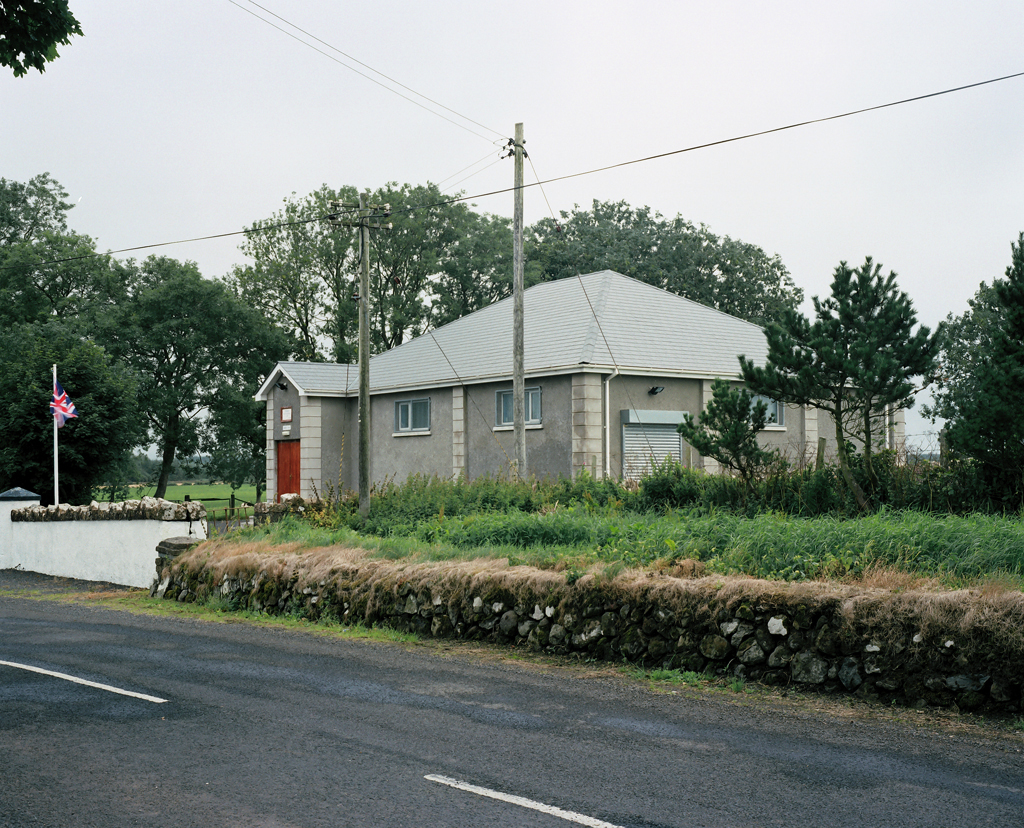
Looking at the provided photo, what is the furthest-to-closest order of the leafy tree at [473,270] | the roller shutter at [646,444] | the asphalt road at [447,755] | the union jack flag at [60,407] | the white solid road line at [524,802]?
1. the leafy tree at [473,270]
2. the roller shutter at [646,444]
3. the union jack flag at [60,407]
4. the asphalt road at [447,755]
5. the white solid road line at [524,802]

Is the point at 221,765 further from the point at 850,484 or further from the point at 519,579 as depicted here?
the point at 850,484

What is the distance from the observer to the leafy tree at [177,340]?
43156 millimetres

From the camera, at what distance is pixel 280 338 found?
47.2 m

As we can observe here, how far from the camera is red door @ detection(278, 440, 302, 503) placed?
34156 millimetres

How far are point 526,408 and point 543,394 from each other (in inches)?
32.5

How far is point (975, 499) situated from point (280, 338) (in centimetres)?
3965

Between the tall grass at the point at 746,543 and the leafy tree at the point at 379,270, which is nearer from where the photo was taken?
the tall grass at the point at 746,543

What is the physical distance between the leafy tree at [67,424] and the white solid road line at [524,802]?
2573 cm

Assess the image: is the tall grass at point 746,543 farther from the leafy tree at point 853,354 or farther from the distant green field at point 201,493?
the distant green field at point 201,493

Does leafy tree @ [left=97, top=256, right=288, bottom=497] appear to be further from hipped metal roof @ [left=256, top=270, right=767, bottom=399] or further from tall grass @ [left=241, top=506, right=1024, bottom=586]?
tall grass @ [left=241, top=506, right=1024, bottom=586]

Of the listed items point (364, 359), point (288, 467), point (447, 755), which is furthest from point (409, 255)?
point (447, 755)

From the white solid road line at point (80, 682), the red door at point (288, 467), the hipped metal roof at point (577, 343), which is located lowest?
the white solid road line at point (80, 682)

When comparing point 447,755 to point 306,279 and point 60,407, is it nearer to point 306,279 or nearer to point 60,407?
point 60,407

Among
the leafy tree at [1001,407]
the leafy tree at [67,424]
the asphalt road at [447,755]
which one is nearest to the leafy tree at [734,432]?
the leafy tree at [1001,407]
